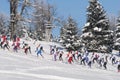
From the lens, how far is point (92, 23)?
68.8 metres

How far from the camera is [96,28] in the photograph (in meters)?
67.6

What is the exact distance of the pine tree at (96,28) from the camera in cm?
6725

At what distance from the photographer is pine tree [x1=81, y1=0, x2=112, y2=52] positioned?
221ft

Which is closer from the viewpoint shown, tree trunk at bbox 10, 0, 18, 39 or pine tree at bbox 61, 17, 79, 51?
tree trunk at bbox 10, 0, 18, 39

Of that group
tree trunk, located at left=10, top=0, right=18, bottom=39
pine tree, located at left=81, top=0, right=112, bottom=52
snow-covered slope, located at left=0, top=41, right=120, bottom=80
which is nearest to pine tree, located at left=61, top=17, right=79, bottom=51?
pine tree, located at left=81, top=0, right=112, bottom=52

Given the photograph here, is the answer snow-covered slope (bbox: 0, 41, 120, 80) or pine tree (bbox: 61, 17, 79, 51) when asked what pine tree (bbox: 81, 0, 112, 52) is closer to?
pine tree (bbox: 61, 17, 79, 51)

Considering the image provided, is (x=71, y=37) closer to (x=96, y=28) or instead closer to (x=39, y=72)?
(x=96, y=28)

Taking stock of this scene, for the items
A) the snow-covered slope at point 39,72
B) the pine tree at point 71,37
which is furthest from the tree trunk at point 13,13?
the snow-covered slope at point 39,72

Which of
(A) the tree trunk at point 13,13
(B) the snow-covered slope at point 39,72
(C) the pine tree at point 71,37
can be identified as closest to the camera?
(B) the snow-covered slope at point 39,72

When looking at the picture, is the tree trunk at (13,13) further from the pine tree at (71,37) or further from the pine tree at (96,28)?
the pine tree at (71,37)

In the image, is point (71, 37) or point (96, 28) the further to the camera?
point (71, 37)


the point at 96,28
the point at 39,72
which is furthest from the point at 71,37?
the point at 39,72

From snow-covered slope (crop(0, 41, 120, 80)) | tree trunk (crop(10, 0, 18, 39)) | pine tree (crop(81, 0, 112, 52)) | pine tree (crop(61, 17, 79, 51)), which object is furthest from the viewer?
pine tree (crop(61, 17, 79, 51))

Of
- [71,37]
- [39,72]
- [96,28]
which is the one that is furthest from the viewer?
[71,37]
